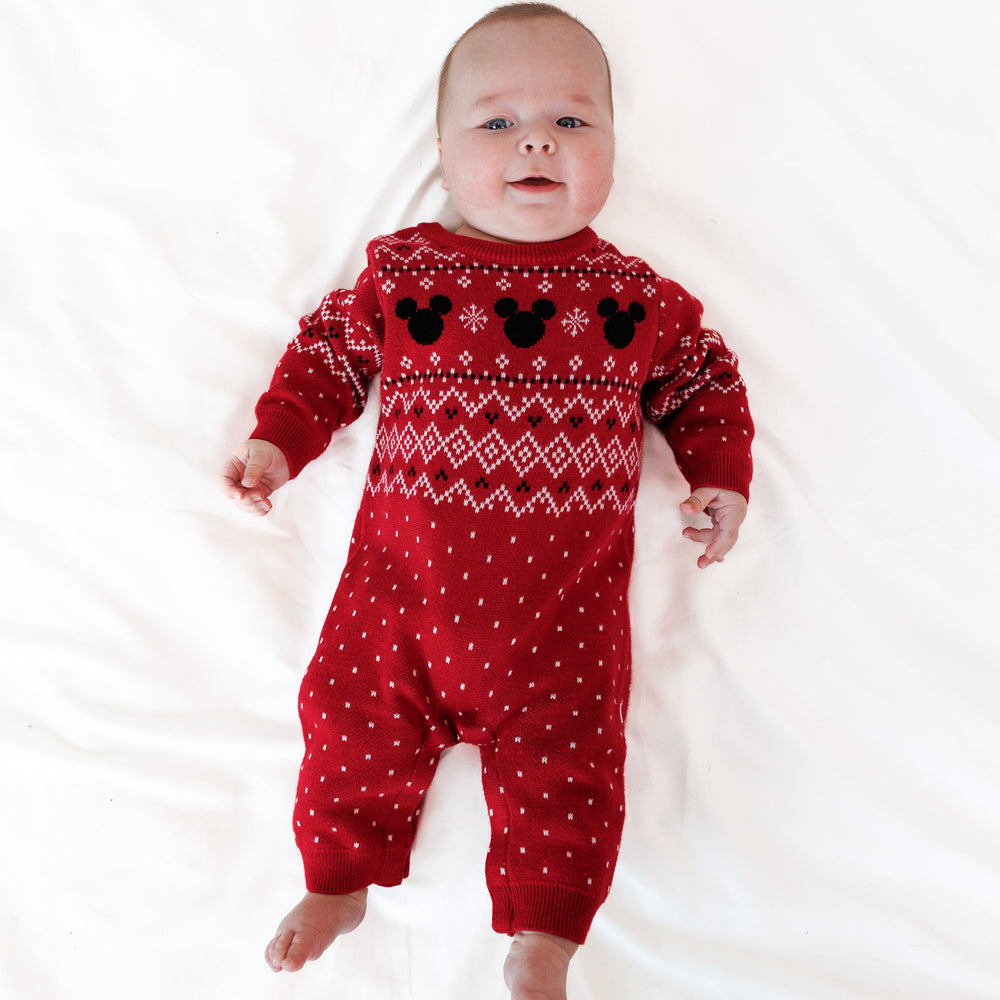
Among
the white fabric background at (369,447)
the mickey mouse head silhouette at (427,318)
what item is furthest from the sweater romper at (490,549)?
the white fabric background at (369,447)

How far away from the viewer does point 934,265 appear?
1.27m

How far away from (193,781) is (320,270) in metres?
0.75

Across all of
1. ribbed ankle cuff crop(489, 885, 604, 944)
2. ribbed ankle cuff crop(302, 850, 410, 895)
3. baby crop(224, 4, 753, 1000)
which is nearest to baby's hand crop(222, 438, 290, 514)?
baby crop(224, 4, 753, 1000)

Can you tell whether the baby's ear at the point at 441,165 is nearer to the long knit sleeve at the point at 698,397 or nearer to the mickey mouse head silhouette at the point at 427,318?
the mickey mouse head silhouette at the point at 427,318

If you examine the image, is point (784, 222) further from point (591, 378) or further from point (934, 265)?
point (591, 378)

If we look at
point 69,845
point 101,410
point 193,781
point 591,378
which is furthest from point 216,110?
point 69,845

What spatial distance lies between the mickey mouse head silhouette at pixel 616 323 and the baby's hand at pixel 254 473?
0.45 m

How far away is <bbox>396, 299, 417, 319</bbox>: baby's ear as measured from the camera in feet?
3.74

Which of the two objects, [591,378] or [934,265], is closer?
[591,378]

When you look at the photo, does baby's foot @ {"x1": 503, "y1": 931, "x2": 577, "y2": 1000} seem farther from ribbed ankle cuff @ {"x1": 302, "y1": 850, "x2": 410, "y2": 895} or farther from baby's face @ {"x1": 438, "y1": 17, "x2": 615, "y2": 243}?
baby's face @ {"x1": 438, "y1": 17, "x2": 615, "y2": 243}

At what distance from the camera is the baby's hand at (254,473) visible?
43.4 inches

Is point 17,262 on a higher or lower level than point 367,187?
lower

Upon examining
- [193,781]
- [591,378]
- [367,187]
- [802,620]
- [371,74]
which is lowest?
[193,781]

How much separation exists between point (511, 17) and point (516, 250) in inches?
12.1
